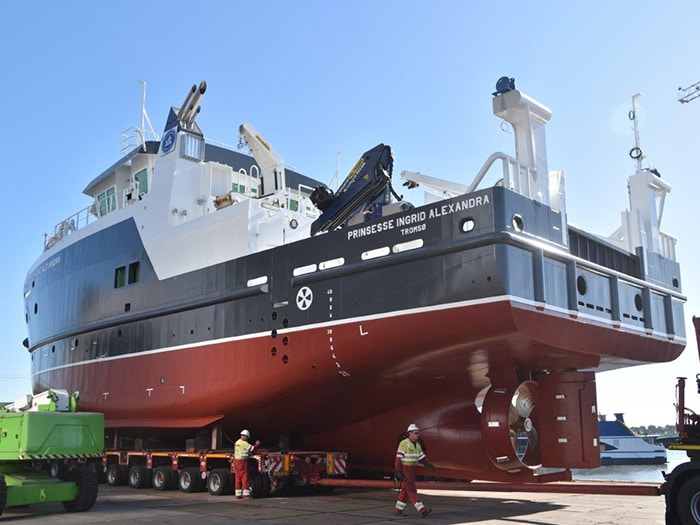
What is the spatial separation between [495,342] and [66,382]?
10246mm

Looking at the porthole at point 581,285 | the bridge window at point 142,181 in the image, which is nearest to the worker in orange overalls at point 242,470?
the porthole at point 581,285

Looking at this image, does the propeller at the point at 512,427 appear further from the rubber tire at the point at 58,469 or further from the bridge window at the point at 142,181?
the bridge window at the point at 142,181

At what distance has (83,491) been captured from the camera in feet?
27.9

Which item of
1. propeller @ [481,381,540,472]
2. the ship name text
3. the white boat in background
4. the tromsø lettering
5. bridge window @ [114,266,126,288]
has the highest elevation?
the ship name text

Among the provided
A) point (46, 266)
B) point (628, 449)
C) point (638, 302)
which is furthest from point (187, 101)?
point (628, 449)

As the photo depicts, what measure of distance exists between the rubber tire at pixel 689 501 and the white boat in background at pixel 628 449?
1023 inches

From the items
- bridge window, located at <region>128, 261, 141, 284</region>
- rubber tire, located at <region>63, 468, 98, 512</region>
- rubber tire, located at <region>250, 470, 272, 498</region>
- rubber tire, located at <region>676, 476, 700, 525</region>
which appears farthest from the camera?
bridge window, located at <region>128, 261, 141, 284</region>

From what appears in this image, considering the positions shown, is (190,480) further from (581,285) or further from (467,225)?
(581,285)

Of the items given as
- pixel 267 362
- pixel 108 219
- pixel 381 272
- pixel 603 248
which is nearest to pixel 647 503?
pixel 603 248

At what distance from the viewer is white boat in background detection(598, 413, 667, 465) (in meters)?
30.6

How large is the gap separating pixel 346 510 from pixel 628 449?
2632cm

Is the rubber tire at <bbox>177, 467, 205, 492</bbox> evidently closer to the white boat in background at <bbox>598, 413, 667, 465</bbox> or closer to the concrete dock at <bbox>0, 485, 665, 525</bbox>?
the concrete dock at <bbox>0, 485, 665, 525</bbox>

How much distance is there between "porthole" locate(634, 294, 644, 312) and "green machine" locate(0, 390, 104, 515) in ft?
24.2

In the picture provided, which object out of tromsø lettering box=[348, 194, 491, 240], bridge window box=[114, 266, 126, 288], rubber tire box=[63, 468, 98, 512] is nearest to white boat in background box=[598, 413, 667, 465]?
bridge window box=[114, 266, 126, 288]
